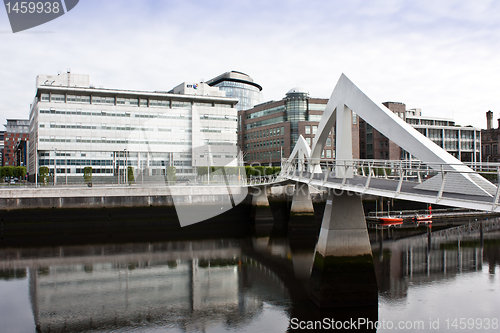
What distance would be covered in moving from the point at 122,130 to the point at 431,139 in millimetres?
62506

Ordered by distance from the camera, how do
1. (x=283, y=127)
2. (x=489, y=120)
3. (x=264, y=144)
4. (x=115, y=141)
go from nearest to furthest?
1. (x=115, y=141)
2. (x=283, y=127)
3. (x=264, y=144)
4. (x=489, y=120)

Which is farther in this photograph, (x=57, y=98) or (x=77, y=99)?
(x=77, y=99)

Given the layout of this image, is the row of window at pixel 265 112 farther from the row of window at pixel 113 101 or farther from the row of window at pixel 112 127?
the row of window at pixel 112 127

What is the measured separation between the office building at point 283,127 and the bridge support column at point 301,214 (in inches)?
1588

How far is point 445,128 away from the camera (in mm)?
80312

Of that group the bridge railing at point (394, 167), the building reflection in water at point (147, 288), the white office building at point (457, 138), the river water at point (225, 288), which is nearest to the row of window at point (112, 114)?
the river water at point (225, 288)

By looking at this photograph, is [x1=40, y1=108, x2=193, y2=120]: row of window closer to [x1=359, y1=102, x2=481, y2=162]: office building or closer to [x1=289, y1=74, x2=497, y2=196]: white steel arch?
[x1=359, y1=102, x2=481, y2=162]: office building

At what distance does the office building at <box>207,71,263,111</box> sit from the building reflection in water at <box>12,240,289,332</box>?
359 feet

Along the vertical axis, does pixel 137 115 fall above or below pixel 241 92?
below

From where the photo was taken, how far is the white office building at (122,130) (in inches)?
2581

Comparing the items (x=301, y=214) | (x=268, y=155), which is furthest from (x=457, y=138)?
(x=301, y=214)

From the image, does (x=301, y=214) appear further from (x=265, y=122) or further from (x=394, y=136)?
(x=265, y=122)

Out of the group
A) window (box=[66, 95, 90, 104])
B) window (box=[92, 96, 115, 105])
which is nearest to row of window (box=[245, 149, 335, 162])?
window (box=[92, 96, 115, 105])

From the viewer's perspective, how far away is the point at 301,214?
36.6 meters
